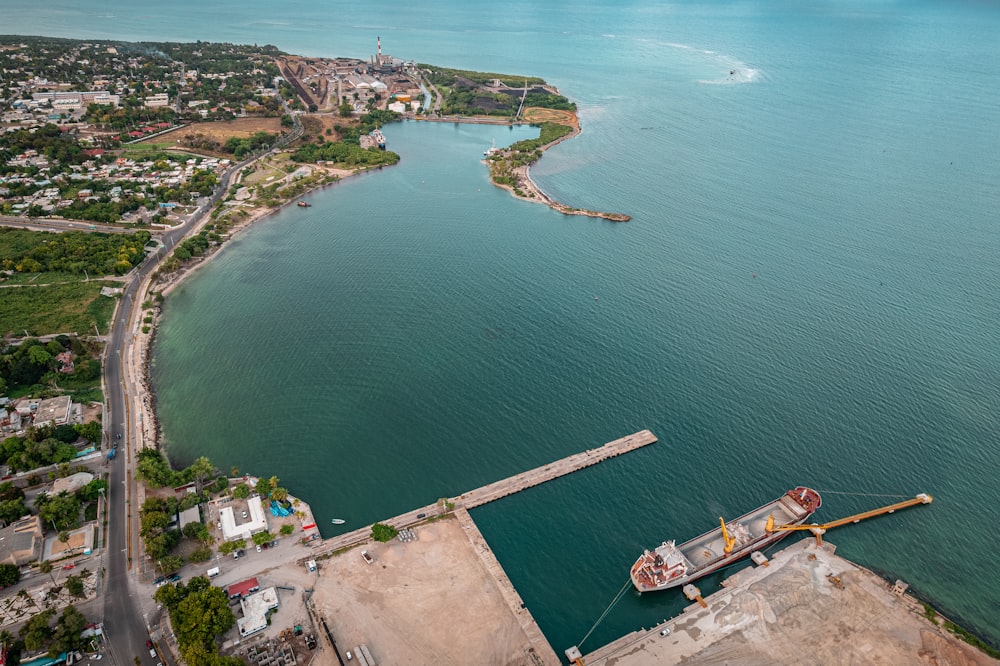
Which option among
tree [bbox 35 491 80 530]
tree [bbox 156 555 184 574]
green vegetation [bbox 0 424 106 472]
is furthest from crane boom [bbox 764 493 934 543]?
green vegetation [bbox 0 424 106 472]

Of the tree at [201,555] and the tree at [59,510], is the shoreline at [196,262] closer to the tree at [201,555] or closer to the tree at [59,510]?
the tree at [59,510]

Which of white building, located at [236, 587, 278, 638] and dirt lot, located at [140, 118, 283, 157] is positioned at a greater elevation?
dirt lot, located at [140, 118, 283, 157]

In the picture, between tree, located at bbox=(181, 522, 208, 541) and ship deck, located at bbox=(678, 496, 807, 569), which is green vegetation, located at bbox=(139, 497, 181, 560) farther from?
ship deck, located at bbox=(678, 496, 807, 569)

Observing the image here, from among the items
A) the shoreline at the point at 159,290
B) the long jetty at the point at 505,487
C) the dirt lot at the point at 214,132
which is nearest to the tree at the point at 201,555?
the long jetty at the point at 505,487

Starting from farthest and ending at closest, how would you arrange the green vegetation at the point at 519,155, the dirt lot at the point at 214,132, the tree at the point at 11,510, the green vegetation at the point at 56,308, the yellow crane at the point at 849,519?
1. the dirt lot at the point at 214,132
2. the green vegetation at the point at 519,155
3. the green vegetation at the point at 56,308
4. the yellow crane at the point at 849,519
5. the tree at the point at 11,510

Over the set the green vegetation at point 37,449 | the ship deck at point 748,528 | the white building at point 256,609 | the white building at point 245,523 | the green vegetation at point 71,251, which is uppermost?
the green vegetation at point 71,251

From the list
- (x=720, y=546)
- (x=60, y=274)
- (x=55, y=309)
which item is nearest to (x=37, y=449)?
(x=55, y=309)
